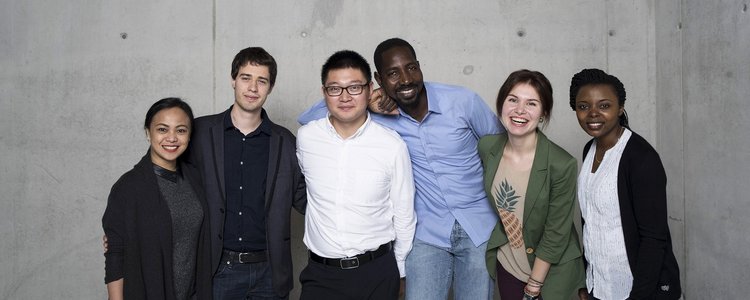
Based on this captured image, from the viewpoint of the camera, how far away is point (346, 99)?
2297 mm

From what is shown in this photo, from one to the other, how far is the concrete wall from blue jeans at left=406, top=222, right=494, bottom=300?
1671 millimetres

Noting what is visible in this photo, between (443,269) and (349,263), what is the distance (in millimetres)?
459

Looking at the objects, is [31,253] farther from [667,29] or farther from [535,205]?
[667,29]

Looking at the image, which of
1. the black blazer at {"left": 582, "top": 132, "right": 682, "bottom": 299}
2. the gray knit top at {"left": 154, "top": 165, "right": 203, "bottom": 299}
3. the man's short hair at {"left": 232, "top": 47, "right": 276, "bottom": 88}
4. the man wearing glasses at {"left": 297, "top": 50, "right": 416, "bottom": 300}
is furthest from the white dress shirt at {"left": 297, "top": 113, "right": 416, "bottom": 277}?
the black blazer at {"left": 582, "top": 132, "right": 682, "bottom": 299}

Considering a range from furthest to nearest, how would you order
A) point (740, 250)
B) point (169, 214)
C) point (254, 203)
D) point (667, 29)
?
point (667, 29) → point (740, 250) → point (254, 203) → point (169, 214)

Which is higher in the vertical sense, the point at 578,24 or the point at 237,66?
the point at 578,24

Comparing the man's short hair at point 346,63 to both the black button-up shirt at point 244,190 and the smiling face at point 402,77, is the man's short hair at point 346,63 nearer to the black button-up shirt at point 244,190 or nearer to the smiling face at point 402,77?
the smiling face at point 402,77

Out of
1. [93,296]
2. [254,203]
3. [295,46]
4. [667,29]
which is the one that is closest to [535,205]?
[254,203]

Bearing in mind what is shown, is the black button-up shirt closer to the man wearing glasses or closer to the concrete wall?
the man wearing glasses

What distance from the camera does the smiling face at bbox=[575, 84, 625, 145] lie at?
2.15 m

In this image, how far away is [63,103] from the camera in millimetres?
3957

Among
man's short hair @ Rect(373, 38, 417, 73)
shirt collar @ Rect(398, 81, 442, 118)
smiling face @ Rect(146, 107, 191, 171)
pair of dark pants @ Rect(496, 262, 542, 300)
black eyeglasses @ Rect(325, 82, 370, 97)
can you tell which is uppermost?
man's short hair @ Rect(373, 38, 417, 73)

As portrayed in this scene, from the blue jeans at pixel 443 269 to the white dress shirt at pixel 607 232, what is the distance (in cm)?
47

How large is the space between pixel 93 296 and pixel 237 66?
256 cm
